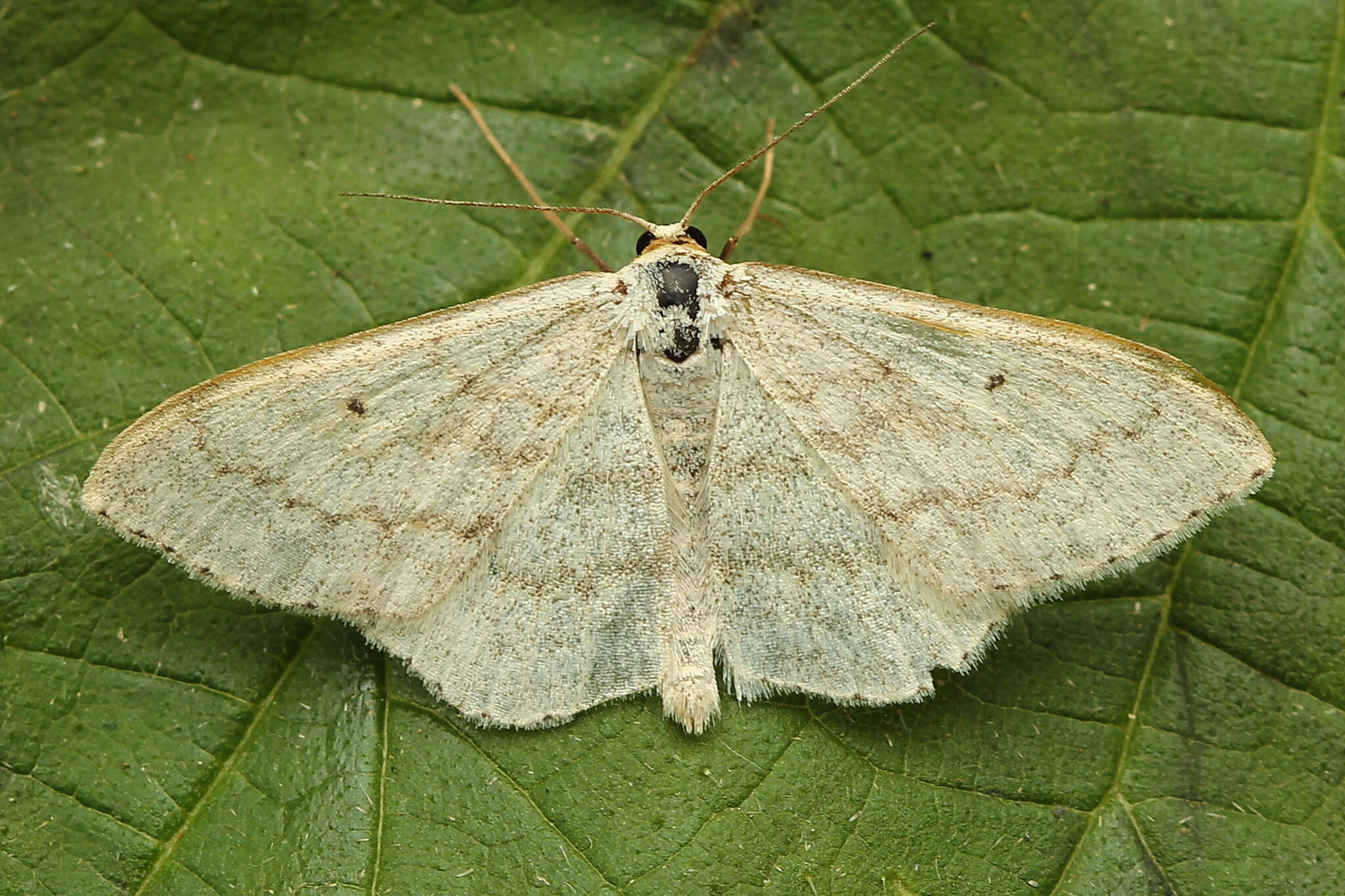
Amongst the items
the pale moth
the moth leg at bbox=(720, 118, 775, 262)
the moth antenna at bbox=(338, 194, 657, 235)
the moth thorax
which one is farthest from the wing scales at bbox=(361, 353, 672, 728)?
the moth leg at bbox=(720, 118, 775, 262)

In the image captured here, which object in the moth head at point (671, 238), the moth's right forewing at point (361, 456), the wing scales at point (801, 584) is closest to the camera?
the moth's right forewing at point (361, 456)

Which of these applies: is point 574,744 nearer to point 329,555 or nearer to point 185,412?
point 329,555

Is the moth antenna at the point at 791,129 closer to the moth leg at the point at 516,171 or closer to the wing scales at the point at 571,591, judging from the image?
the moth leg at the point at 516,171

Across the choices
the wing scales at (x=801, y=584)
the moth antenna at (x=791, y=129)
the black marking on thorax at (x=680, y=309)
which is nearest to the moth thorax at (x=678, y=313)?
the black marking on thorax at (x=680, y=309)

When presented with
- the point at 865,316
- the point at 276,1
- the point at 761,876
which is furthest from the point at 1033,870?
the point at 276,1

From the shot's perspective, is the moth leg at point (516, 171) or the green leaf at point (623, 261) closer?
the green leaf at point (623, 261)

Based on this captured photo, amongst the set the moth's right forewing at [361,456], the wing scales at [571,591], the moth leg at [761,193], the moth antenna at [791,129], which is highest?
the moth antenna at [791,129]
